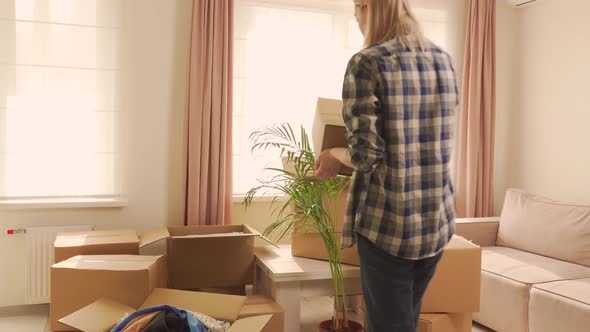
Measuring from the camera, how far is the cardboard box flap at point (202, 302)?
2273 millimetres

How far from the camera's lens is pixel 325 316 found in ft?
11.2

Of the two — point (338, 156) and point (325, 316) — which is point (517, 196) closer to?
point (325, 316)

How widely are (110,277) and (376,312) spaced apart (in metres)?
1.32

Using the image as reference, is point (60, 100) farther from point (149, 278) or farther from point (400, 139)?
point (400, 139)

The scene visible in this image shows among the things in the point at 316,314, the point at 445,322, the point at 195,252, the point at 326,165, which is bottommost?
the point at 316,314

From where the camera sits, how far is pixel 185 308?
7.52ft

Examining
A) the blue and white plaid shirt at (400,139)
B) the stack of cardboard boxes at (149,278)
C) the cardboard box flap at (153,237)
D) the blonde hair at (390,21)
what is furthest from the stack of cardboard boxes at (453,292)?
the cardboard box flap at (153,237)

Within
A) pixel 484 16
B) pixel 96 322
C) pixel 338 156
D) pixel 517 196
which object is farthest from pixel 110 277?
pixel 484 16

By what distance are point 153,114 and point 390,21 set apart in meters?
2.23

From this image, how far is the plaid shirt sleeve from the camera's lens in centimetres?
148

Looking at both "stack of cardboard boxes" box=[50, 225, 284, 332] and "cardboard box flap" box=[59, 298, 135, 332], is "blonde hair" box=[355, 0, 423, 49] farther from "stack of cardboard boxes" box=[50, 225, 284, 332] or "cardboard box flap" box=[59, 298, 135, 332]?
"cardboard box flap" box=[59, 298, 135, 332]

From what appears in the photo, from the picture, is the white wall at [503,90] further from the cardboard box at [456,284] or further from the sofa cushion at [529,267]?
the cardboard box at [456,284]

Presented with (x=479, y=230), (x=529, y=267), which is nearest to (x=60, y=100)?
(x=479, y=230)

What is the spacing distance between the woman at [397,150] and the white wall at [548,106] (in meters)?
2.61
